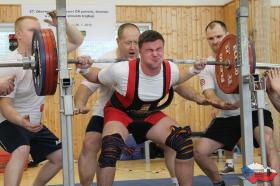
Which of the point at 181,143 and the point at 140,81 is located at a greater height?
the point at 140,81

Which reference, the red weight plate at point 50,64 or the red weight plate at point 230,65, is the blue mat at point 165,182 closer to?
the red weight plate at point 230,65

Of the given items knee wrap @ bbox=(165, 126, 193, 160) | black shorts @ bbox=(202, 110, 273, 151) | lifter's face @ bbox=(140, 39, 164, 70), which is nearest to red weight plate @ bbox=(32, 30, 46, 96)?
lifter's face @ bbox=(140, 39, 164, 70)

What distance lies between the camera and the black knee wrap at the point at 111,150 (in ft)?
10.7

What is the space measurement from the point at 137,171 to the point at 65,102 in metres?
3.88

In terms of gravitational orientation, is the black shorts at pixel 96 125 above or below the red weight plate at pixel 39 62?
below

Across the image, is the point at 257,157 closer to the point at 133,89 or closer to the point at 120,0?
the point at 120,0

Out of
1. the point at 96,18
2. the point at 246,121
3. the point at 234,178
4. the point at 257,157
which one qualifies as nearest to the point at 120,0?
the point at 96,18

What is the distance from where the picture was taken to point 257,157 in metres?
7.53

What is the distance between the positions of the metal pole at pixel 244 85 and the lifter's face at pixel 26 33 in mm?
1612

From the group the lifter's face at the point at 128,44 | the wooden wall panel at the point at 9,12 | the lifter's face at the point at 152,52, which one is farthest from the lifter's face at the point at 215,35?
the wooden wall panel at the point at 9,12

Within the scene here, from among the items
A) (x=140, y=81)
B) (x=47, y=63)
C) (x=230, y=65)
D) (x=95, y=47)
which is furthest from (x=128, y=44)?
(x=95, y=47)

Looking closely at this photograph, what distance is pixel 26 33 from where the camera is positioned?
3.80 metres

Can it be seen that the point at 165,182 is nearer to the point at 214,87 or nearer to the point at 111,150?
the point at 214,87

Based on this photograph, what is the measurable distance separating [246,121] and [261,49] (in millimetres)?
4765
